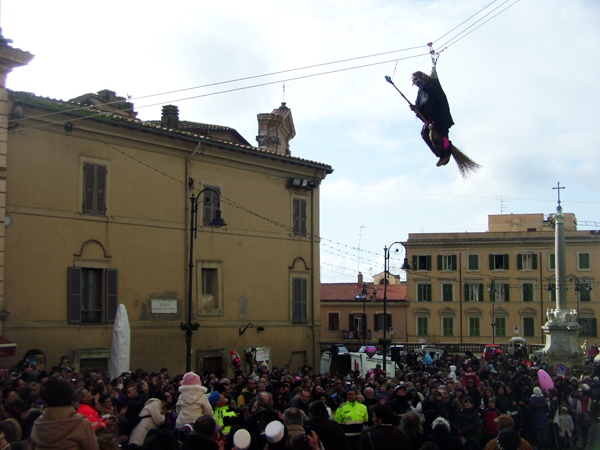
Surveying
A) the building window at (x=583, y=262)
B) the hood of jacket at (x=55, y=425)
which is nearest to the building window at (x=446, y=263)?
Answer: the building window at (x=583, y=262)

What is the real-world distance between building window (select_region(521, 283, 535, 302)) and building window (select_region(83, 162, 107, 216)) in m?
47.3

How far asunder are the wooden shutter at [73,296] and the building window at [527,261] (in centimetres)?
4839

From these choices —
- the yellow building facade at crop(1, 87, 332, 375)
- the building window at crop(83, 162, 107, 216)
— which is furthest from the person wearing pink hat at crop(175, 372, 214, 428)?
the building window at crop(83, 162, 107, 216)

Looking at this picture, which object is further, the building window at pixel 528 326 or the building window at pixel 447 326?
the building window at pixel 447 326

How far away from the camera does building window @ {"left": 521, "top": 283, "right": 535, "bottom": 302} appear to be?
6544 cm

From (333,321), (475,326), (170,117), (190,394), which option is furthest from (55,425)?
(333,321)

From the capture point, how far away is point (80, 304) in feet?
77.2

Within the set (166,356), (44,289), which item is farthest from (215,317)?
(44,289)

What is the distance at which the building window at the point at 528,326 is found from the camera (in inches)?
2564

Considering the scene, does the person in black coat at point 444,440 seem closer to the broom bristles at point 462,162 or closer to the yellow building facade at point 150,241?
the broom bristles at point 462,162

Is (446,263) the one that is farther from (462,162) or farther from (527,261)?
(462,162)

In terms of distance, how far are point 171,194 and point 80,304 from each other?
4954 millimetres

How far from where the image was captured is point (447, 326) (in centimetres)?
6644

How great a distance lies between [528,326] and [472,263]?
643cm
